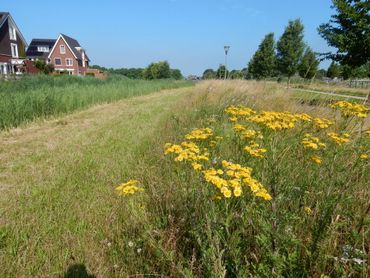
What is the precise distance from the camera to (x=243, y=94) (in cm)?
670

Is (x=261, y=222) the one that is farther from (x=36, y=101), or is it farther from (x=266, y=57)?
(x=266, y=57)

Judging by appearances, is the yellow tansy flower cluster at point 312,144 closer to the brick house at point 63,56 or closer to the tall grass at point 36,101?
the tall grass at point 36,101

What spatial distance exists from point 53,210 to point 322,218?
2737 millimetres

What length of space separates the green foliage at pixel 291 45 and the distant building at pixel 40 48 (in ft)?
149

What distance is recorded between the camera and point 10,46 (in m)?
31.5

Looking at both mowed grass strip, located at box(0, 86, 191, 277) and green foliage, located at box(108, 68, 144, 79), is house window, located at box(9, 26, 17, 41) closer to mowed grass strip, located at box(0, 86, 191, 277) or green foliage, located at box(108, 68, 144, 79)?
mowed grass strip, located at box(0, 86, 191, 277)

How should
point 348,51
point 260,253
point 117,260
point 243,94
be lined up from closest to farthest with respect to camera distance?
1. point 260,253
2. point 117,260
3. point 243,94
4. point 348,51

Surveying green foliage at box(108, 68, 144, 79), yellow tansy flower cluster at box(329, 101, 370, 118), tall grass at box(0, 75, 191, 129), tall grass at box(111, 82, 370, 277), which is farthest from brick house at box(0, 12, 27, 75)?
green foliage at box(108, 68, 144, 79)

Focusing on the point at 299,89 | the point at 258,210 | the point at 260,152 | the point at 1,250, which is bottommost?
the point at 1,250

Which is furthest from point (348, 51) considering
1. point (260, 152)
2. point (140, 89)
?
point (140, 89)

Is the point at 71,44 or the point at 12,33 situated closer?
the point at 12,33

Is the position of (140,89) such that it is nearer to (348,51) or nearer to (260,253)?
(348,51)

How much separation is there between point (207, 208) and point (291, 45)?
1095 inches

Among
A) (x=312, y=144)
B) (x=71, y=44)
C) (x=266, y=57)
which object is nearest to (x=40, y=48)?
(x=71, y=44)
